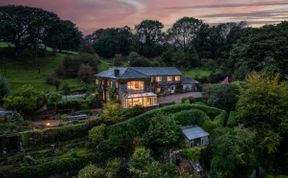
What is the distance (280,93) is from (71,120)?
81.7 ft

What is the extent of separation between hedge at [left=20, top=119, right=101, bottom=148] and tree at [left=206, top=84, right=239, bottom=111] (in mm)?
16690

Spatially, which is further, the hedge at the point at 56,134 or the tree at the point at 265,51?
the tree at the point at 265,51

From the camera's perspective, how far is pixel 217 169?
31125 millimetres

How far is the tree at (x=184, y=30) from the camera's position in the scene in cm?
9331

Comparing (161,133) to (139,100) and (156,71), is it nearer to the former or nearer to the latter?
(139,100)

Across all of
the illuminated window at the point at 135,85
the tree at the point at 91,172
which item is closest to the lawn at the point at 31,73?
the illuminated window at the point at 135,85

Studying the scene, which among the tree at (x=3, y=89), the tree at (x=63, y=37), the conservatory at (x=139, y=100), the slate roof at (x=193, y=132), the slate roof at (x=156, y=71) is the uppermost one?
the tree at (x=63, y=37)

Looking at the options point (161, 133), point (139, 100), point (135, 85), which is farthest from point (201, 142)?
point (135, 85)

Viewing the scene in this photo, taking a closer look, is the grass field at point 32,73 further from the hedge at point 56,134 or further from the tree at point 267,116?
the tree at point 267,116

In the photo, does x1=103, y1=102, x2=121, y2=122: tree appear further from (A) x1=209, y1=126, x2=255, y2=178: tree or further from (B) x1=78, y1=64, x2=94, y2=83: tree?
(B) x1=78, y1=64, x2=94, y2=83: tree

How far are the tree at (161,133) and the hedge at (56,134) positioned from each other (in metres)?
6.39

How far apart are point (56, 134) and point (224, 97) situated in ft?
74.5

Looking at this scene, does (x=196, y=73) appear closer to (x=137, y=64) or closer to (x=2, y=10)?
(x=137, y=64)

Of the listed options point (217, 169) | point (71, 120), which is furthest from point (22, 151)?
point (217, 169)
